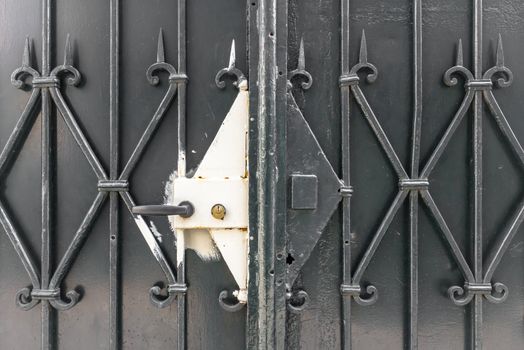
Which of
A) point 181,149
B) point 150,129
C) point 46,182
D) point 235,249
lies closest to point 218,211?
point 235,249

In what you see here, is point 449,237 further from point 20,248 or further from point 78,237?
point 20,248

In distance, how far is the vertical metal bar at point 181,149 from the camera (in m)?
1.35

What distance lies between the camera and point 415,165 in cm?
137

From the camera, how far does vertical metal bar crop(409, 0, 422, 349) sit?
1.37 metres

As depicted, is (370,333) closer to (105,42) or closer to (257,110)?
(257,110)

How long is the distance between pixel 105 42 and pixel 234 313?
1.09m

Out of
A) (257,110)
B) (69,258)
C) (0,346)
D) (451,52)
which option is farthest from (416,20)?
(0,346)

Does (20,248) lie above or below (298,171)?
below

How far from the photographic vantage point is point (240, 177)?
1328mm

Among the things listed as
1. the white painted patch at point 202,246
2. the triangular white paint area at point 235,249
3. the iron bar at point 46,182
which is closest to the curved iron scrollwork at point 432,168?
the triangular white paint area at point 235,249

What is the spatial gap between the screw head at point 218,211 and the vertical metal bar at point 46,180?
0.62 metres

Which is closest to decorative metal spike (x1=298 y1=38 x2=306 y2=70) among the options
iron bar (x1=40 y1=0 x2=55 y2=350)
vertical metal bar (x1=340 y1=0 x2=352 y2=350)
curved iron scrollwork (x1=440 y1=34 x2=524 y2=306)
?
vertical metal bar (x1=340 y1=0 x2=352 y2=350)

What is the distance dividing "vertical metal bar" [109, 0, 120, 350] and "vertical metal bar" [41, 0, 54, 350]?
229 millimetres

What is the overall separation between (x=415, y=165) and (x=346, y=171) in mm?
247
